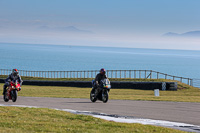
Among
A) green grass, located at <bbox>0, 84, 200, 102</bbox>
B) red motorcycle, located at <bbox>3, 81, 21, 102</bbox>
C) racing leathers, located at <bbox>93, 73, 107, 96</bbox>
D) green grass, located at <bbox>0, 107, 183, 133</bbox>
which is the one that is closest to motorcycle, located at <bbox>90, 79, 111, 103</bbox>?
racing leathers, located at <bbox>93, 73, 107, 96</bbox>

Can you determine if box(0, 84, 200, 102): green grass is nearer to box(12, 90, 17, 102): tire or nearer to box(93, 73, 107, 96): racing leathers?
box(93, 73, 107, 96): racing leathers

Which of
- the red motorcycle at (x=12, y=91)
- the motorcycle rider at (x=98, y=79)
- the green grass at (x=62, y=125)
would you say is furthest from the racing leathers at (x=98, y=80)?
the green grass at (x=62, y=125)

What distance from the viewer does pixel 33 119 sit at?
13.3 m

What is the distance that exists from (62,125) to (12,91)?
10.5 m

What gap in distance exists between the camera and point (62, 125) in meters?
11.9

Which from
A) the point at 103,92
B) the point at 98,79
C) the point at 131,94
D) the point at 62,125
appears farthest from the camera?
the point at 131,94

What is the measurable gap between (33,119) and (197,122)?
17.4 feet

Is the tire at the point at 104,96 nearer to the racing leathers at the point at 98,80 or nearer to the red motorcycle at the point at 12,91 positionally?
the racing leathers at the point at 98,80

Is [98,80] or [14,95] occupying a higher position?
[98,80]

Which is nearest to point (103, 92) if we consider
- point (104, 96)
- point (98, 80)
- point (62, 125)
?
point (104, 96)

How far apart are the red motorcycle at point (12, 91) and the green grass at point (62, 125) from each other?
673cm

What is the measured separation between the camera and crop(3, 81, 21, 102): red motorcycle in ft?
69.5

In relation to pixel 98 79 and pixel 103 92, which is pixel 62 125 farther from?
pixel 103 92

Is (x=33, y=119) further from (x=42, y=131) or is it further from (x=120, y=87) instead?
(x=120, y=87)
